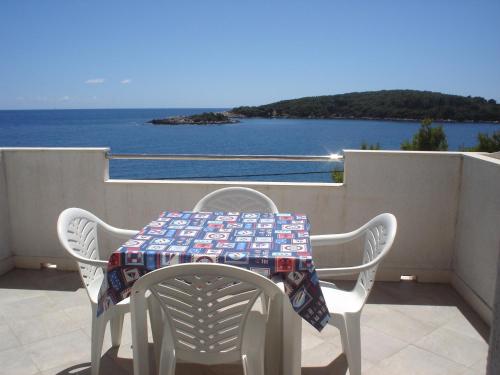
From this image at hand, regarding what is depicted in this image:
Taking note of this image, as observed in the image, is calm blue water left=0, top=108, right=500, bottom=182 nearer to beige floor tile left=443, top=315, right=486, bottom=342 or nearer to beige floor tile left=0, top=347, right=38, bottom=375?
beige floor tile left=443, top=315, right=486, bottom=342

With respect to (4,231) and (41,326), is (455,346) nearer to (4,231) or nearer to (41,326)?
(41,326)

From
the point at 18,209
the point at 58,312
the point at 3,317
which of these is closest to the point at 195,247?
the point at 58,312

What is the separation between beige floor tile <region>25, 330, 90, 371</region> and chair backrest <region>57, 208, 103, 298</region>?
0.50m

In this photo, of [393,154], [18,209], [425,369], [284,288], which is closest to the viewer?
[284,288]

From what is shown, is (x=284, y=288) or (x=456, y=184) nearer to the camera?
(x=284, y=288)

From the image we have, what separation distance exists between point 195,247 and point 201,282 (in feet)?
1.43

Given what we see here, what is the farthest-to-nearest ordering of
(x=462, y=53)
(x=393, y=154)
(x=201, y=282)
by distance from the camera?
(x=462, y=53) < (x=393, y=154) < (x=201, y=282)

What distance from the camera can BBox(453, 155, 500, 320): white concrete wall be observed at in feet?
9.86

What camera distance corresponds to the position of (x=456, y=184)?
3.61 m

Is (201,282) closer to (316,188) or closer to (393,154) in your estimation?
(316,188)

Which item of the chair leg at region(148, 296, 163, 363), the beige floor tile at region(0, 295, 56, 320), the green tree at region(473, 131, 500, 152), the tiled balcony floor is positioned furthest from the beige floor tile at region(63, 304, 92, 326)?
the green tree at region(473, 131, 500, 152)

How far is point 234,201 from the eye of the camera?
3.06m

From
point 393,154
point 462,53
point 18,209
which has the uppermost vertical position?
point 462,53

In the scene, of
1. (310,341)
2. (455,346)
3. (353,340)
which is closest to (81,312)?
(310,341)
